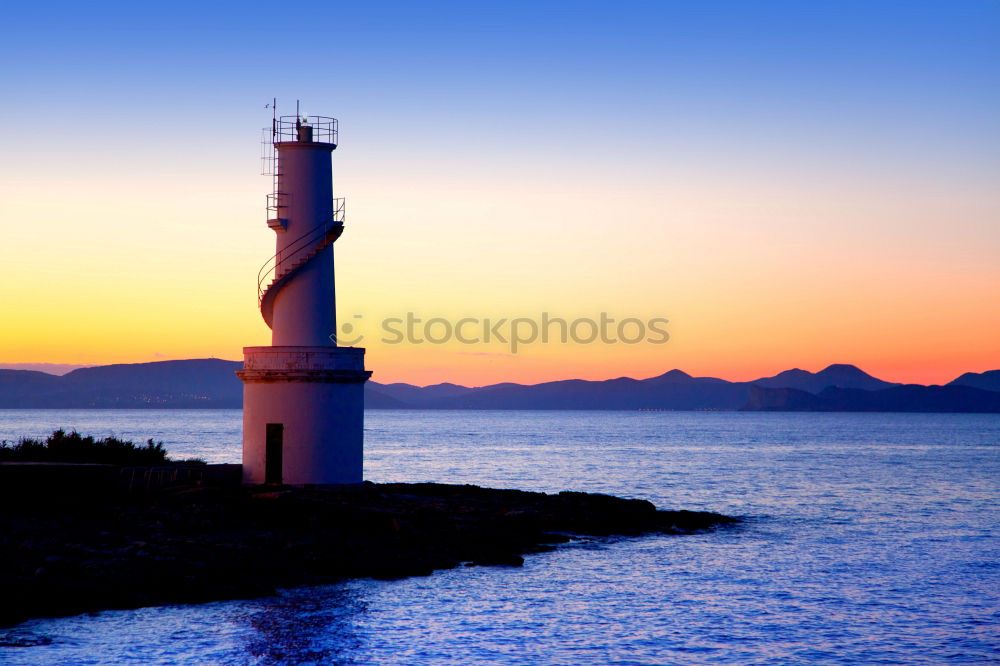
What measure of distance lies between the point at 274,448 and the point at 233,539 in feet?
20.7

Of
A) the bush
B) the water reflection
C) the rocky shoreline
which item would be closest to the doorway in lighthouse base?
the rocky shoreline

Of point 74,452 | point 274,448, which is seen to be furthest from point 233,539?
point 74,452

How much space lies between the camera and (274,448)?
32.2 meters

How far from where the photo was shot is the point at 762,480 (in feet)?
217

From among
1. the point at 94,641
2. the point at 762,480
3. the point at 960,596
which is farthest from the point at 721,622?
the point at 762,480

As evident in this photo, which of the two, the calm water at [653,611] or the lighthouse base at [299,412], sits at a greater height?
the lighthouse base at [299,412]

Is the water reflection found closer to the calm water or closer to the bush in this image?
the calm water

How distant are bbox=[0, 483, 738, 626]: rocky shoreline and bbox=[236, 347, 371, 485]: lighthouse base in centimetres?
101

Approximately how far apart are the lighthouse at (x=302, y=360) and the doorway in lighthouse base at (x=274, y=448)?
30 millimetres

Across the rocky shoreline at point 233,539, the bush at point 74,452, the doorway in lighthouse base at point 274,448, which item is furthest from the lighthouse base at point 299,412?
the bush at point 74,452

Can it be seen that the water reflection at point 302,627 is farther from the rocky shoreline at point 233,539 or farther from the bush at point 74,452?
the bush at point 74,452

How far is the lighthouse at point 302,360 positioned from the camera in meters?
32.0

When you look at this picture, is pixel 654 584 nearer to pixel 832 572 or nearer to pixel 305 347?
pixel 832 572

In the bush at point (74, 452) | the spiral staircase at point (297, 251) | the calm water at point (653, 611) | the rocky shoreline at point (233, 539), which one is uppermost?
the spiral staircase at point (297, 251)
